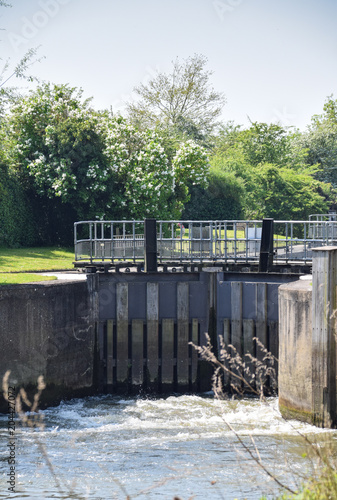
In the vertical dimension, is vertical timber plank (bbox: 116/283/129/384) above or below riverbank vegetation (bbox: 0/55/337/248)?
below

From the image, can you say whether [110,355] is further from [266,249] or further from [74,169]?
[74,169]

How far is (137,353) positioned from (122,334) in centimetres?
63

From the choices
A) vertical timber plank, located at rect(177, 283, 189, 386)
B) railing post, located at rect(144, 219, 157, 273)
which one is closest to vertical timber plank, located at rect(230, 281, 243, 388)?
vertical timber plank, located at rect(177, 283, 189, 386)

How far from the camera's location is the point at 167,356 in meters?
18.6

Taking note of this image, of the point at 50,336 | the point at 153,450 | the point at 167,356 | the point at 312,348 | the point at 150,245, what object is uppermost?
the point at 150,245

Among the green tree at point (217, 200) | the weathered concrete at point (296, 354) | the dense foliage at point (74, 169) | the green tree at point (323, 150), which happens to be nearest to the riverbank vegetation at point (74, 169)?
the dense foliage at point (74, 169)

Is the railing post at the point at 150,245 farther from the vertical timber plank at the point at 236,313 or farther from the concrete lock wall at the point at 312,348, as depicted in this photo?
the concrete lock wall at the point at 312,348

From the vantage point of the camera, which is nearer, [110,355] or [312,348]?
[312,348]

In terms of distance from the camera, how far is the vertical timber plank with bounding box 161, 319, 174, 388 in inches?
731

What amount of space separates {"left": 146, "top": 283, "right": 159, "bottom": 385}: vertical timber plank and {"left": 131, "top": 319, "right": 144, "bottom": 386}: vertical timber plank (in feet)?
0.60

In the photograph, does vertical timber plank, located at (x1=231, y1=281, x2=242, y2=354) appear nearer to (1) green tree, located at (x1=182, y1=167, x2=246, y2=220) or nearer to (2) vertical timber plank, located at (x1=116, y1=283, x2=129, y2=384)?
(2) vertical timber plank, located at (x1=116, y1=283, x2=129, y2=384)

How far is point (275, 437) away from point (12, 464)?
4.82 m

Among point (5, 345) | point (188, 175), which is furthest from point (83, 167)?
point (5, 345)

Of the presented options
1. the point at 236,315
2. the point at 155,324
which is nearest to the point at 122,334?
the point at 155,324
